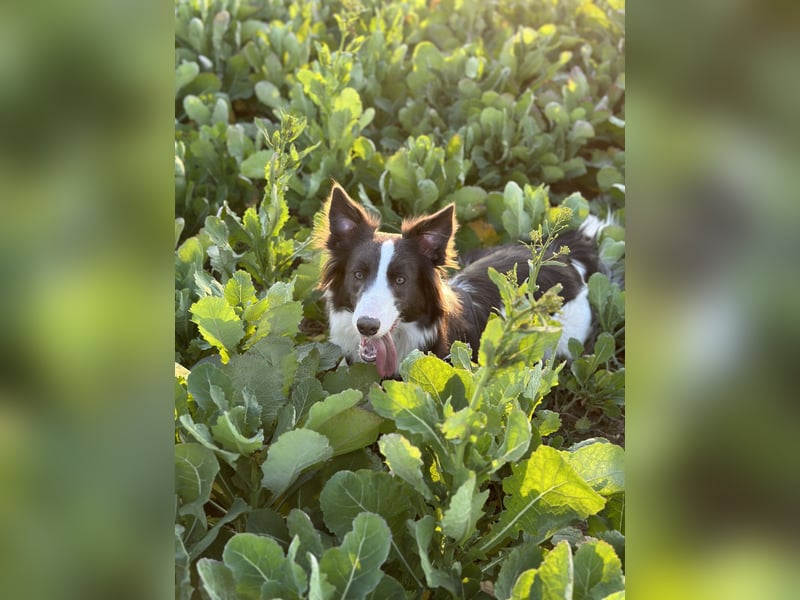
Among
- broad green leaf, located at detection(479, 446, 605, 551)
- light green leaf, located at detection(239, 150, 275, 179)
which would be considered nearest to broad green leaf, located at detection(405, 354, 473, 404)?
broad green leaf, located at detection(479, 446, 605, 551)

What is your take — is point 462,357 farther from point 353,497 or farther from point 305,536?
point 305,536

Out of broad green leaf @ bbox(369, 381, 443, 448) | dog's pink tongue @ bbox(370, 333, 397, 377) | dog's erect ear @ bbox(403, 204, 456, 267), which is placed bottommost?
dog's pink tongue @ bbox(370, 333, 397, 377)

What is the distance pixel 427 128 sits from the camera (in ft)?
20.4

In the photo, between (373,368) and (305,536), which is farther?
(373,368)

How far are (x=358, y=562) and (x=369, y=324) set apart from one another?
182cm

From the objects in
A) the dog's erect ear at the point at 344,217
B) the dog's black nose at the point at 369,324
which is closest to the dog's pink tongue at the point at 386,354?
the dog's black nose at the point at 369,324

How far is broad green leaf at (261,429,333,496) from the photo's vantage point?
2018mm

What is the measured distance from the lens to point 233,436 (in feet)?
6.80

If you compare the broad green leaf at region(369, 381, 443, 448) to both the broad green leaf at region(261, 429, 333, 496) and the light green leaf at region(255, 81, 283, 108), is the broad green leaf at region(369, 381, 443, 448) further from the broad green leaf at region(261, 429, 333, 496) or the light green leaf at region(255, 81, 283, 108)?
the light green leaf at region(255, 81, 283, 108)

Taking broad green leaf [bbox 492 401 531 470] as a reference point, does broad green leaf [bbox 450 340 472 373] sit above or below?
below

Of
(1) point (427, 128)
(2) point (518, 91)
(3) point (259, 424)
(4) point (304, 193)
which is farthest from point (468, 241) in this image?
(3) point (259, 424)
